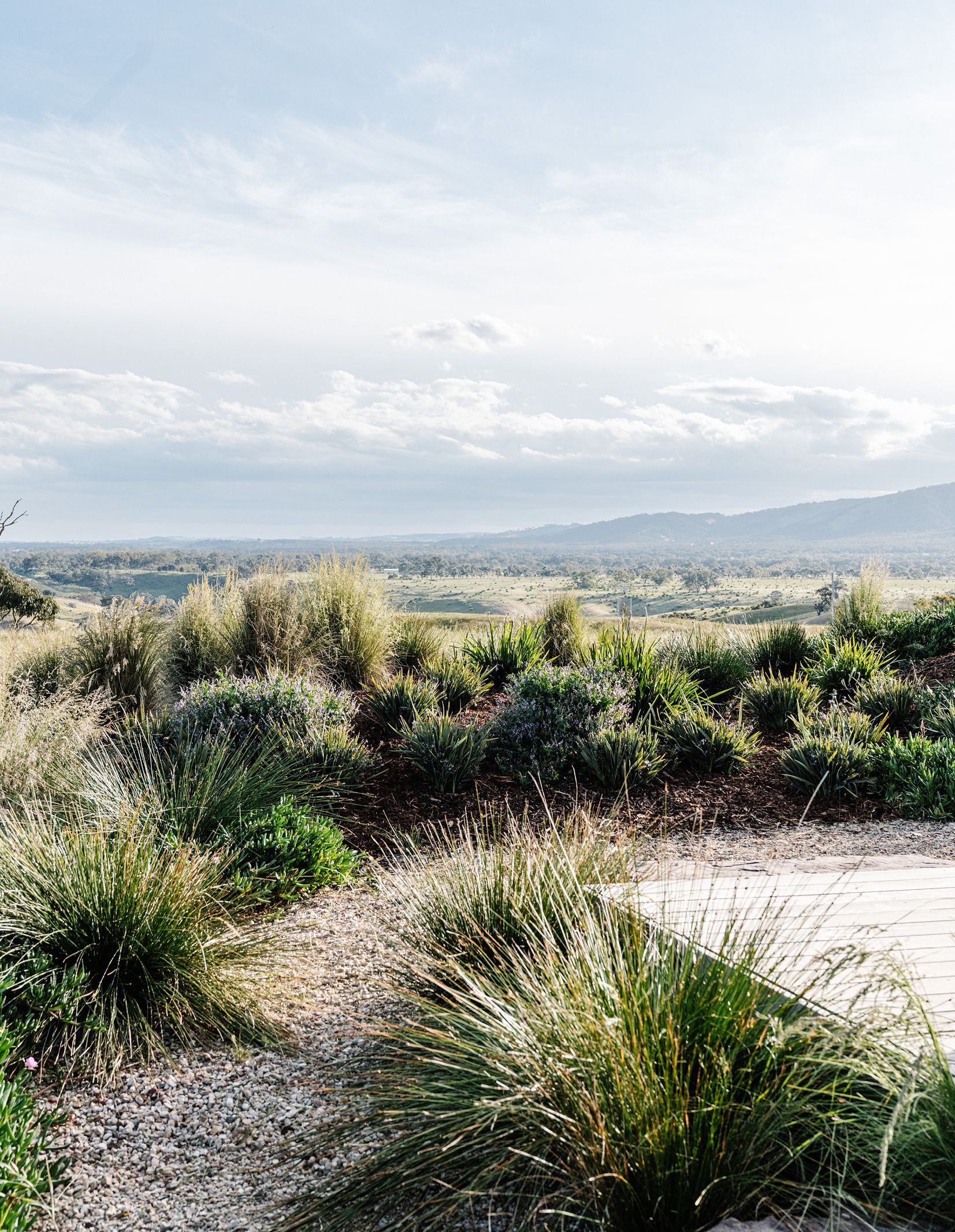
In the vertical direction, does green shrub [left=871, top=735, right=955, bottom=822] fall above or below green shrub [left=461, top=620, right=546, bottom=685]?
below

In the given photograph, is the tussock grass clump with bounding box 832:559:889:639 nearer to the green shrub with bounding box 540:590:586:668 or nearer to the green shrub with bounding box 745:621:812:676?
the green shrub with bounding box 745:621:812:676

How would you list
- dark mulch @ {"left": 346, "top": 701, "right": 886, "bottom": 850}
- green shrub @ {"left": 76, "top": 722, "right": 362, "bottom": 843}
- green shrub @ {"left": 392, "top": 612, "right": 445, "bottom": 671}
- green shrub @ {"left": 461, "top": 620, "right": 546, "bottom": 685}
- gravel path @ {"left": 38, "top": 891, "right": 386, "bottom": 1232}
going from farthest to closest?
green shrub @ {"left": 392, "top": 612, "right": 445, "bottom": 671} → green shrub @ {"left": 461, "top": 620, "right": 546, "bottom": 685} → dark mulch @ {"left": 346, "top": 701, "right": 886, "bottom": 850} → green shrub @ {"left": 76, "top": 722, "right": 362, "bottom": 843} → gravel path @ {"left": 38, "top": 891, "right": 386, "bottom": 1232}

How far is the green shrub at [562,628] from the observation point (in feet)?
33.8

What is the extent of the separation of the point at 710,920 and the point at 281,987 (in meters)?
1.81

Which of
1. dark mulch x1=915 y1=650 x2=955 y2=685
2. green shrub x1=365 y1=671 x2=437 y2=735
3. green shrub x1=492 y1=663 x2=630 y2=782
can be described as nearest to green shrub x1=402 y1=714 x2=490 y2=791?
green shrub x1=492 y1=663 x2=630 y2=782

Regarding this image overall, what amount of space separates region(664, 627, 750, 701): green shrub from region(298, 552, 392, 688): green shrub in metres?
3.00

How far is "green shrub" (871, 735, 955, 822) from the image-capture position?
6.19 m

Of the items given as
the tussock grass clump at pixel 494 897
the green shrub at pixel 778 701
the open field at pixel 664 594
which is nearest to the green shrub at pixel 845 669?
the green shrub at pixel 778 701

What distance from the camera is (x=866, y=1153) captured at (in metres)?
2.19

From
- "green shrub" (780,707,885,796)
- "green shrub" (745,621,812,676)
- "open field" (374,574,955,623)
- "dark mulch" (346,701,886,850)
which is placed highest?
"green shrub" (745,621,812,676)

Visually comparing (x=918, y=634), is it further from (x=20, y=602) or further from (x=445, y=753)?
(x=20, y=602)

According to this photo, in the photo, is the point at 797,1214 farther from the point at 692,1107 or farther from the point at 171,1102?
the point at 171,1102

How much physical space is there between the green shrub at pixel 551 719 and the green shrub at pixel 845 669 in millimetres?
2954

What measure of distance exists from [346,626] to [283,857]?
4.45m
